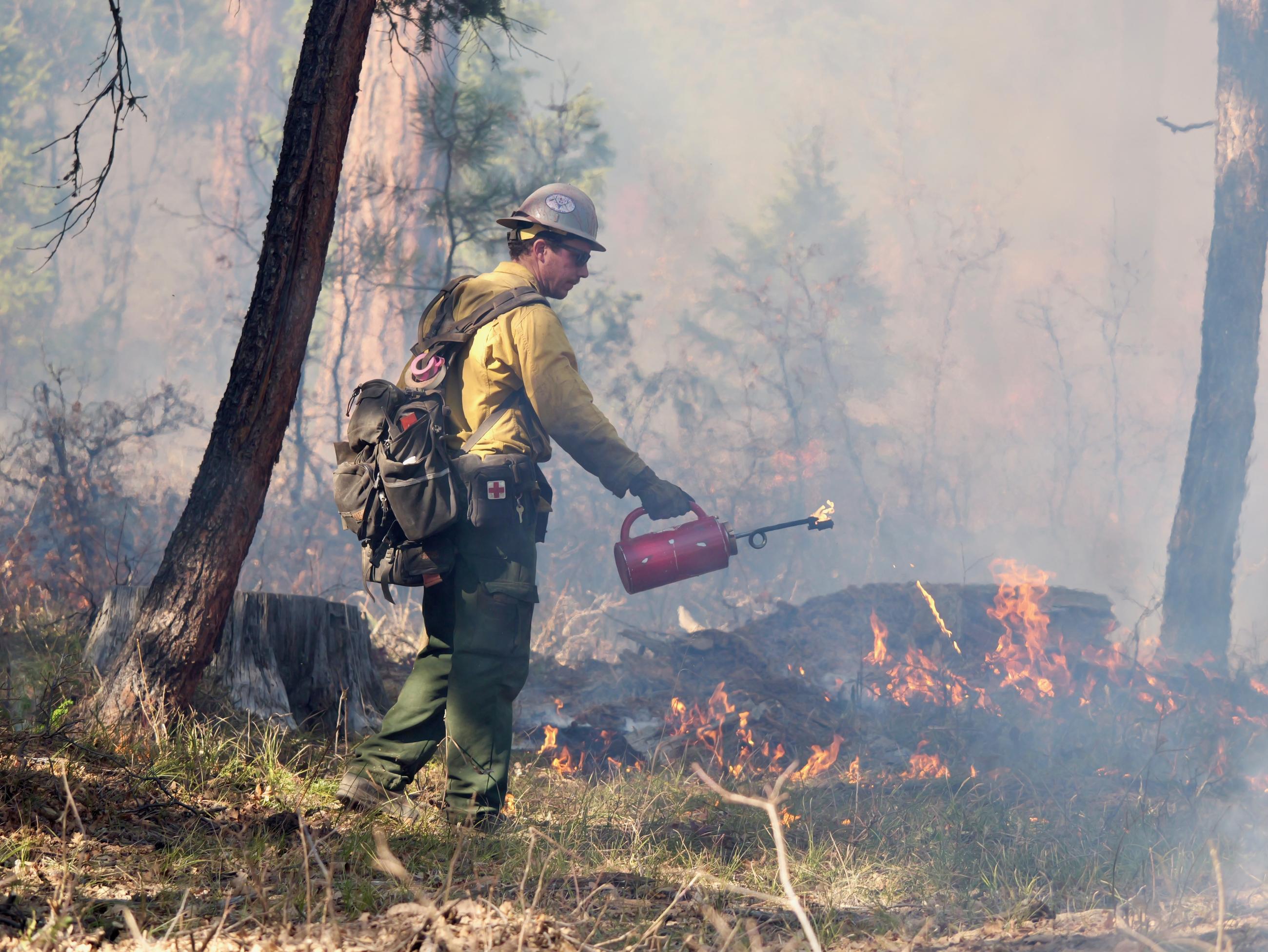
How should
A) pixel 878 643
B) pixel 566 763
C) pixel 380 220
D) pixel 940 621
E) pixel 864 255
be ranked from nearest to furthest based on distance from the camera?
pixel 566 763
pixel 940 621
pixel 878 643
pixel 380 220
pixel 864 255

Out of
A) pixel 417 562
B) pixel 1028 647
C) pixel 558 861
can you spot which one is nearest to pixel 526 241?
pixel 417 562

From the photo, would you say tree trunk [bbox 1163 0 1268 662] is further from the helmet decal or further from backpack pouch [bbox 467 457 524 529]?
backpack pouch [bbox 467 457 524 529]

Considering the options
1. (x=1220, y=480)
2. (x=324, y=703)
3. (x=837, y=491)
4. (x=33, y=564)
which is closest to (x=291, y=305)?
(x=324, y=703)

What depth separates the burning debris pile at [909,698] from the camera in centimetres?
530

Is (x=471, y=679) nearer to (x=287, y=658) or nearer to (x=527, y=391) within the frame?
(x=527, y=391)

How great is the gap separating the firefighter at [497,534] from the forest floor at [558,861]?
197mm

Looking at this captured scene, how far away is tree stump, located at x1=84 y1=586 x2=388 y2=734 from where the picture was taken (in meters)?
3.89

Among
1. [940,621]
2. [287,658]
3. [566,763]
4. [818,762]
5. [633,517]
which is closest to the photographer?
[633,517]

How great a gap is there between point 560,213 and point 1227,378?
7.30m

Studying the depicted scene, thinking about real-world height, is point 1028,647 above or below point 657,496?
below

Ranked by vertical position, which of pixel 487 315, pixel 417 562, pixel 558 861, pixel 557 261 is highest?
pixel 557 261

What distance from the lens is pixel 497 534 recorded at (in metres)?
3.26

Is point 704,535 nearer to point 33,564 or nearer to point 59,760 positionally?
point 59,760

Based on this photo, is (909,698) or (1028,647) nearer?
(909,698)
